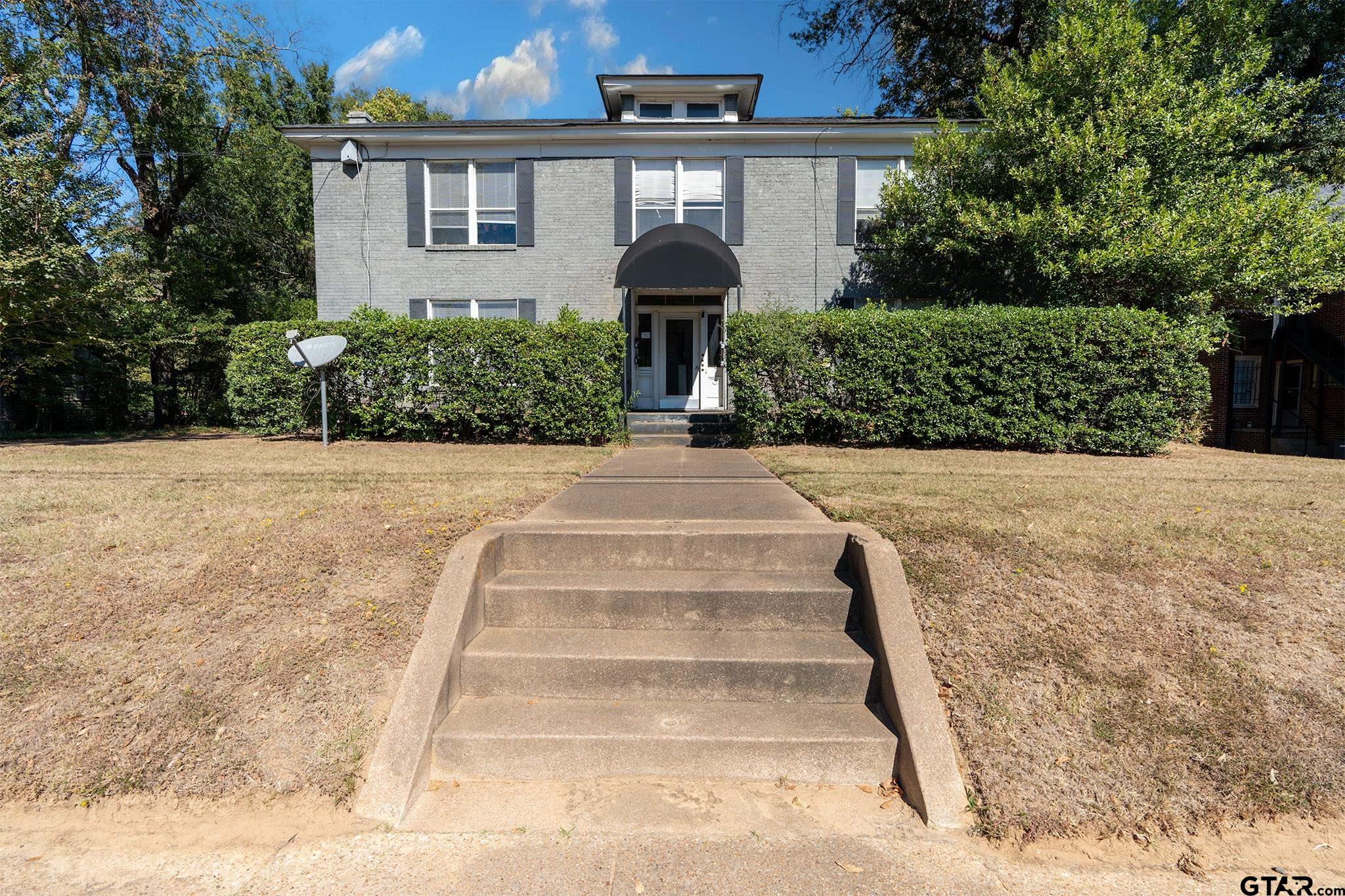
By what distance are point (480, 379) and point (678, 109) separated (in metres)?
9.13

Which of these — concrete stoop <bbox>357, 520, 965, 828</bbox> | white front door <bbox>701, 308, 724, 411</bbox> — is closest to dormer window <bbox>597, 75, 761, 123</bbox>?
white front door <bbox>701, 308, 724, 411</bbox>

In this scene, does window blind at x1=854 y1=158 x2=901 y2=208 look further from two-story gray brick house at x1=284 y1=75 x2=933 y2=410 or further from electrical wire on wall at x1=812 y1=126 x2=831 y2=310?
electrical wire on wall at x1=812 y1=126 x2=831 y2=310

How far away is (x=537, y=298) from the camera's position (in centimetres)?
1459

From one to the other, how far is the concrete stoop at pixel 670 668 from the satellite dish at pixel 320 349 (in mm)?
7264

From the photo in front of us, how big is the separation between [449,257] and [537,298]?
81.9 inches

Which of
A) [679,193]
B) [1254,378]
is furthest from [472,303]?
[1254,378]

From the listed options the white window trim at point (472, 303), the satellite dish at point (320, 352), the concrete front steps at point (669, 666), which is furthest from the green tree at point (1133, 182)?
the satellite dish at point (320, 352)

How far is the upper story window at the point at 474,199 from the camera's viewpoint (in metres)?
14.6

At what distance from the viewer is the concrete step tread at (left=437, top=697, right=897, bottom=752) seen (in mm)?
3238

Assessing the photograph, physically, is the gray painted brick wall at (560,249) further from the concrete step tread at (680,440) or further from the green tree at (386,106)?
the green tree at (386,106)

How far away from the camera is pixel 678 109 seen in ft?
52.1

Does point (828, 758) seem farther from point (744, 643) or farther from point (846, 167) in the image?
point (846, 167)

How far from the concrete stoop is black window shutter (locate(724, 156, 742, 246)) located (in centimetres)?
1106
